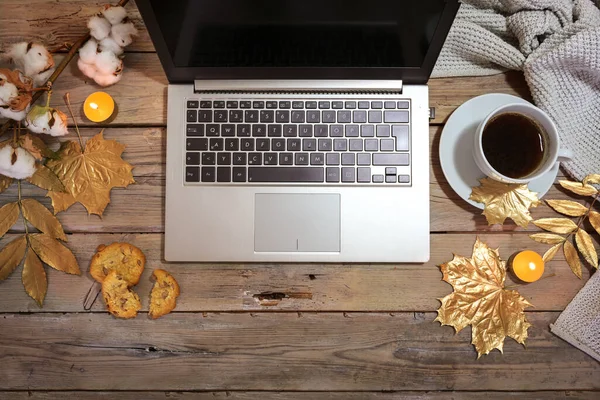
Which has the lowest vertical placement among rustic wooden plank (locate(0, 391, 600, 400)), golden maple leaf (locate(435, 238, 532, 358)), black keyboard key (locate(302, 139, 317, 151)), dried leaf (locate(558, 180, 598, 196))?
rustic wooden plank (locate(0, 391, 600, 400))

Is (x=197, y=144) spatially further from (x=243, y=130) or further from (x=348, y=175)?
(x=348, y=175)

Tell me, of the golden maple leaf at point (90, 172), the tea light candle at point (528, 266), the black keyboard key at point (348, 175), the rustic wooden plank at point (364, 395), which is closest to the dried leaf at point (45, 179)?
the golden maple leaf at point (90, 172)

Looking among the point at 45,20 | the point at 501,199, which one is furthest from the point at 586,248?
the point at 45,20

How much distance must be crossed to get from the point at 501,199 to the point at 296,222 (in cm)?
31

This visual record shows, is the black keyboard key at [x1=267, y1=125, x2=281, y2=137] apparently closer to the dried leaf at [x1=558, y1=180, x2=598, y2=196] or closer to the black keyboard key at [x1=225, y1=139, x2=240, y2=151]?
the black keyboard key at [x1=225, y1=139, x2=240, y2=151]

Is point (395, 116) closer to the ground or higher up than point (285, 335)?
higher up

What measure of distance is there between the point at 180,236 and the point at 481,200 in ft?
1.51

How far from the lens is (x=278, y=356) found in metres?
0.77

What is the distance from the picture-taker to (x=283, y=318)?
0.77m

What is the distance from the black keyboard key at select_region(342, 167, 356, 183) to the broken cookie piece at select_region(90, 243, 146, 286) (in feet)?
1.11

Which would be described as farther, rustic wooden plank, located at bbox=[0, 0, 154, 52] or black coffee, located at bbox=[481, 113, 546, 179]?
rustic wooden plank, located at bbox=[0, 0, 154, 52]

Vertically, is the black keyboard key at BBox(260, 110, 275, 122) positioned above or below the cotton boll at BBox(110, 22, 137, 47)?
below

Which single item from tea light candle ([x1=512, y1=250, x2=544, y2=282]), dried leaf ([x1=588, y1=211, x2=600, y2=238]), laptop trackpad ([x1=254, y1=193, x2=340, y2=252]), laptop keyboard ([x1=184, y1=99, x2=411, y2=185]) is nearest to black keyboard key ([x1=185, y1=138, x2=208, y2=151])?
laptop keyboard ([x1=184, y1=99, x2=411, y2=185])

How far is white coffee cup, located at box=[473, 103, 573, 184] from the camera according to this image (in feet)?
2.23
